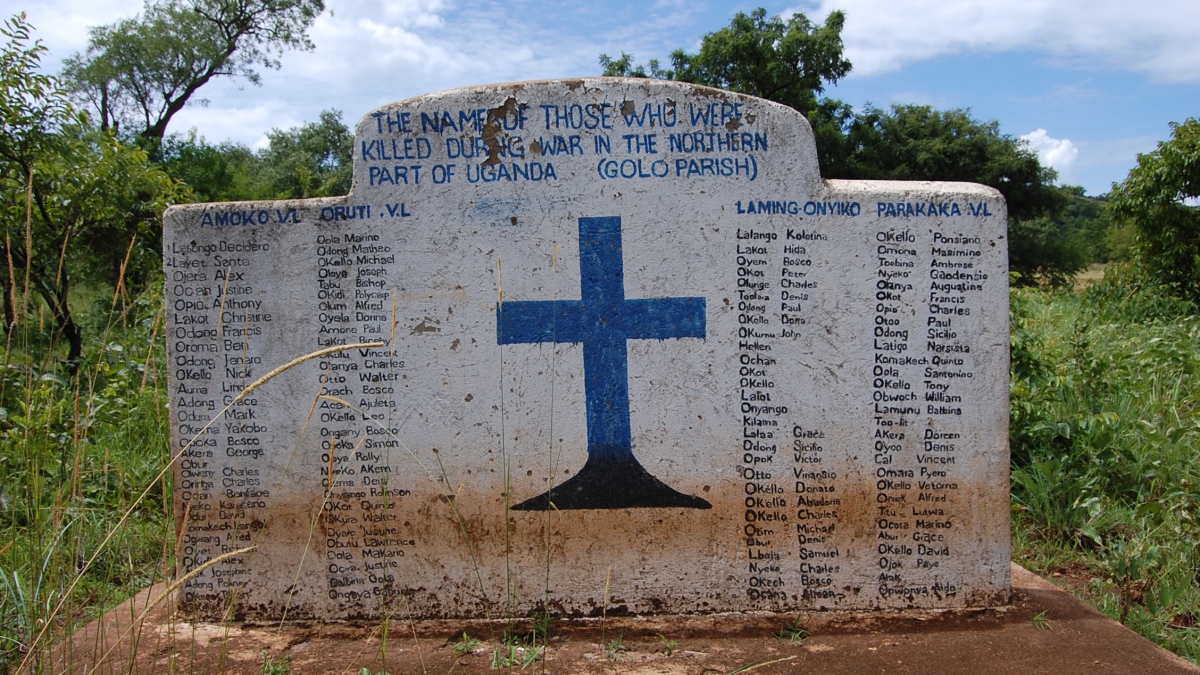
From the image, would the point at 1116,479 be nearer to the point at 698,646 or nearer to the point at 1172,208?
the point at 698,646

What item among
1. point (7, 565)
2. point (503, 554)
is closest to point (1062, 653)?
point (503, 554)

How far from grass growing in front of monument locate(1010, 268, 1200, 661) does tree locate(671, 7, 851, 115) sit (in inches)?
540

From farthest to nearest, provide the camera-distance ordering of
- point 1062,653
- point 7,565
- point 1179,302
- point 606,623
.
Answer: point 1179,302
point 7,565
point 606,623
point 1062,653

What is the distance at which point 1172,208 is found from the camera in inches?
345

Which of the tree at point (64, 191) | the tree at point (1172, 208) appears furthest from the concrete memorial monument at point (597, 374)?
the tree at point (1172, 208)

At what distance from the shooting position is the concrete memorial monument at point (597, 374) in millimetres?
2891

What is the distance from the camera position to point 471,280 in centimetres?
290

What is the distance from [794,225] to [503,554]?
57.8 inches

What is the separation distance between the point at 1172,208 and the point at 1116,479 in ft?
19.5

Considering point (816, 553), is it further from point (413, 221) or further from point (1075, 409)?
point (1075, 409)

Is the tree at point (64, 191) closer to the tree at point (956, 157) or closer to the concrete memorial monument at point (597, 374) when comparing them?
the concrete memorial monument at point (597, 374)

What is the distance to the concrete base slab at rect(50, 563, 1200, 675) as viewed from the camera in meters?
2.52

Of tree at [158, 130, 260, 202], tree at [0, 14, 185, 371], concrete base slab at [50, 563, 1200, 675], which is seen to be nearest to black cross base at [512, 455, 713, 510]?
concrete base slab at [50, 563, 1200, 675]

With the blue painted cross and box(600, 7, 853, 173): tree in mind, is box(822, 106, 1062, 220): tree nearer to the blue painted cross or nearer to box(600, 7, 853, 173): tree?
box(600, 7, 853, 173): tree
